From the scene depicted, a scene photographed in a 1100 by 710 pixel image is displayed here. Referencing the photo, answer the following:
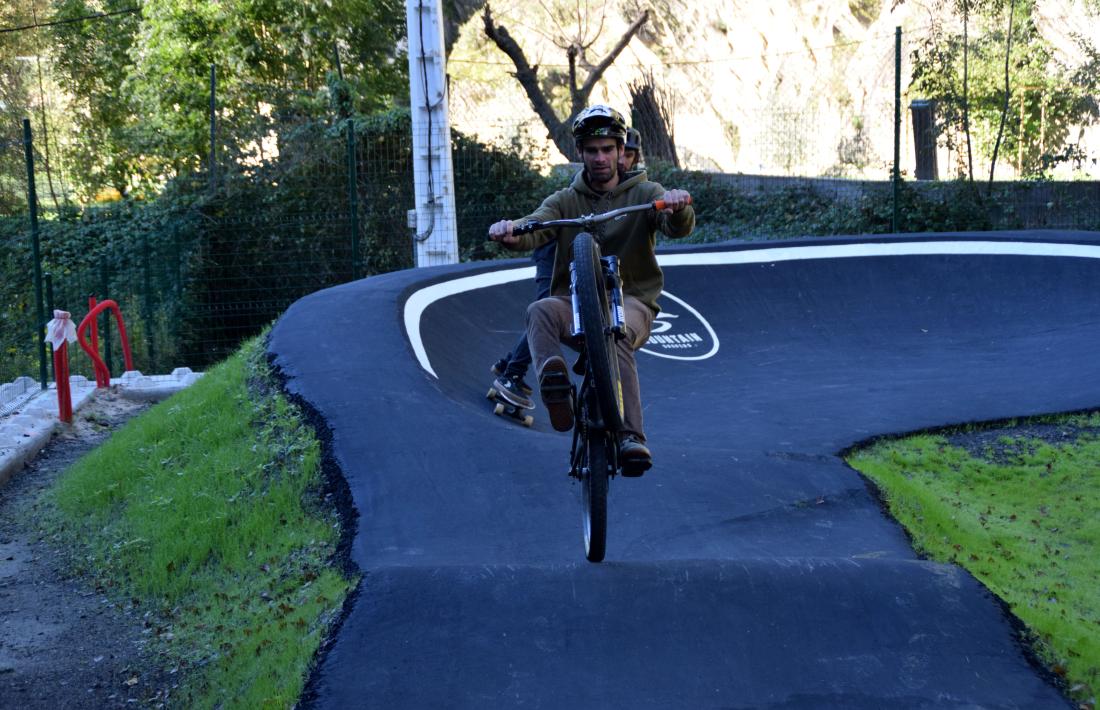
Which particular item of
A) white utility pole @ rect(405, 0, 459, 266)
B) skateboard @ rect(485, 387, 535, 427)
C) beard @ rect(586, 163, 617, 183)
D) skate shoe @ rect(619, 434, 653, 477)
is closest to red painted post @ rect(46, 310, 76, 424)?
skateboard @ rect(485, 387, 535, 427)

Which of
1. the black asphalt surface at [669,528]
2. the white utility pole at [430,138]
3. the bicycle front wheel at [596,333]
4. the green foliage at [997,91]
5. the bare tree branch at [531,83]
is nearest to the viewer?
the black asphalt surface at [669,528]

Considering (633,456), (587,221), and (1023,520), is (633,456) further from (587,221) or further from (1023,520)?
(1023,520)

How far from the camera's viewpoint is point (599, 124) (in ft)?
14.4

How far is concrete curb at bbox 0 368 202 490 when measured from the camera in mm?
8047

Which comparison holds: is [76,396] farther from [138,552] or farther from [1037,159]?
[1037,159]

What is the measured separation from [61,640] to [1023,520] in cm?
463

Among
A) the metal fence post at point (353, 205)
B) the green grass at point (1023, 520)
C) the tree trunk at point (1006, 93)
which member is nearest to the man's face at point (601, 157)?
the green grass at point (1023, 520)

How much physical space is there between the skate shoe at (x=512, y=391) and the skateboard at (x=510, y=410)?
22 millimetres

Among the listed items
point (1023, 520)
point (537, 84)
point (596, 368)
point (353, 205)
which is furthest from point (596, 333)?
point (537, 84)

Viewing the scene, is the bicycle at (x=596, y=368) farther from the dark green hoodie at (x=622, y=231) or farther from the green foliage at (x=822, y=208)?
the green foliage at (x=822, y=208)

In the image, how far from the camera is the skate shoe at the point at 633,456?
13.3 feet

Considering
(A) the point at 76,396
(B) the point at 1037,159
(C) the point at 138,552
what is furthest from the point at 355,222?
(B) the point at 1037,159

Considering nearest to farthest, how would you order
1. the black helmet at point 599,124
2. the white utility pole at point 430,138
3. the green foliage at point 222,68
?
the black helmet at point 599,124
the white utility pole at point 430,138
the green foliage at point 222,68

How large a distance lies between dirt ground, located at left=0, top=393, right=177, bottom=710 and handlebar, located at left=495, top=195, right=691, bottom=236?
214 centimetres
